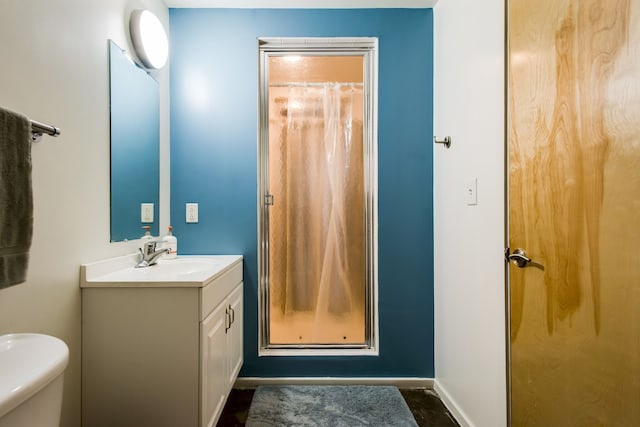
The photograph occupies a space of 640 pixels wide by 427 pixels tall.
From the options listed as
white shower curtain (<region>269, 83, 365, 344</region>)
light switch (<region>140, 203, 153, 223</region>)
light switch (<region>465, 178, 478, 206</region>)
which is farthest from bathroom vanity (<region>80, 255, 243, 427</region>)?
light switch (<region>465, 178, 478, 206</region>)

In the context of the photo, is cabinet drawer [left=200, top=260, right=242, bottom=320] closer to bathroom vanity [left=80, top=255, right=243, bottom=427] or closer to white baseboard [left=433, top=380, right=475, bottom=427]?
bathroom vanity [left=80, top=255, right=243, bottom=427]

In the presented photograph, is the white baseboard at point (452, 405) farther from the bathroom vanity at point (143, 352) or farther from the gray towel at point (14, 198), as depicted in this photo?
the gray towel at point (14, 198)

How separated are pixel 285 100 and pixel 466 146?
121 centimetres

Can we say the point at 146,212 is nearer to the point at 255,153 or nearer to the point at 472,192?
the point at 255,153

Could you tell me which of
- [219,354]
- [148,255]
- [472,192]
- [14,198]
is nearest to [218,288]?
[219,354]

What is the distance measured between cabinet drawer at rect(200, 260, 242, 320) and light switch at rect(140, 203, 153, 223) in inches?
21.3

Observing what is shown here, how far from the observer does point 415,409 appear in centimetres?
175

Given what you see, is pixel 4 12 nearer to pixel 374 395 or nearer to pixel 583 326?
pixel 583 326

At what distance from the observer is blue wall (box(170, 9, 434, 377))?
1964mm

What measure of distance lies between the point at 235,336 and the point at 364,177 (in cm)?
128

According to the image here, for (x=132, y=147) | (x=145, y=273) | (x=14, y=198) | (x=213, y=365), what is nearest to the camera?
(x=14, y=198)

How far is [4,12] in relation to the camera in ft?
3.03

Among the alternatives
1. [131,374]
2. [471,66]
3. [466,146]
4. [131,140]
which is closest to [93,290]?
[131,374]

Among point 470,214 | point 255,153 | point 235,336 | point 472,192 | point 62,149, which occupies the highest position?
point 255,153
